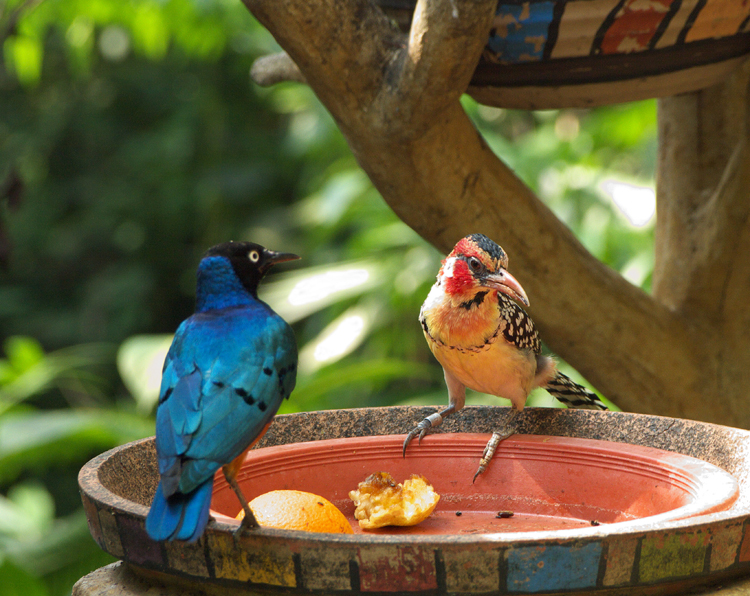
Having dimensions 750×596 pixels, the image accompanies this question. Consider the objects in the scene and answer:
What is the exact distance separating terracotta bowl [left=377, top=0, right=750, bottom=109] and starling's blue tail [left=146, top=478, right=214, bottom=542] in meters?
1.10

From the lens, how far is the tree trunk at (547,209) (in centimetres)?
157

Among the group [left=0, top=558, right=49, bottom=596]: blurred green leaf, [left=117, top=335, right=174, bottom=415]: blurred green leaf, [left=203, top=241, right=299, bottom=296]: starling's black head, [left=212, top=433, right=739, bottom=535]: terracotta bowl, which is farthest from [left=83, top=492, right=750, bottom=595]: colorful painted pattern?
[left=117, top=335, right=174, bottom=415]: blurred green leaf

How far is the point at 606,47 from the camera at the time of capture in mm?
1609

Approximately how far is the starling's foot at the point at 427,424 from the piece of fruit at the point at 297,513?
37 centimetres

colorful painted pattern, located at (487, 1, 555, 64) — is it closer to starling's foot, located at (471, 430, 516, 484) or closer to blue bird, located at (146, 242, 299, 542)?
blue bird, located at (146, 242, 299, 542)

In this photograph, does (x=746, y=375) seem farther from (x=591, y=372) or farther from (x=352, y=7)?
(x=352, y=7)

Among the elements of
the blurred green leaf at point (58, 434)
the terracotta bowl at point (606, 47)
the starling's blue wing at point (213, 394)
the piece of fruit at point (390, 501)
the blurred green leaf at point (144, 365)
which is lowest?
the blurred green leaf at point (58, 434)

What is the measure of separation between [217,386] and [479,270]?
632mm

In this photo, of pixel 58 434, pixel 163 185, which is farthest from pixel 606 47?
pixel 163 185

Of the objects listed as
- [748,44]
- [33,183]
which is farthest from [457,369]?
[33,183]

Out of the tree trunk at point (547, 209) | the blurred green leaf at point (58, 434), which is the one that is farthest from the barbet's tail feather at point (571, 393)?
the blurred green leaf at point (58, 434)

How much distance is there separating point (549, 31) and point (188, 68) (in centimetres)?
877

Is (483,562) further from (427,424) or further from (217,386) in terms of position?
(427,424)

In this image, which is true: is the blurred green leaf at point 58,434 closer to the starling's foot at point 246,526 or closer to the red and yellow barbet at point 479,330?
the red and yellow barbet at point 479,330
